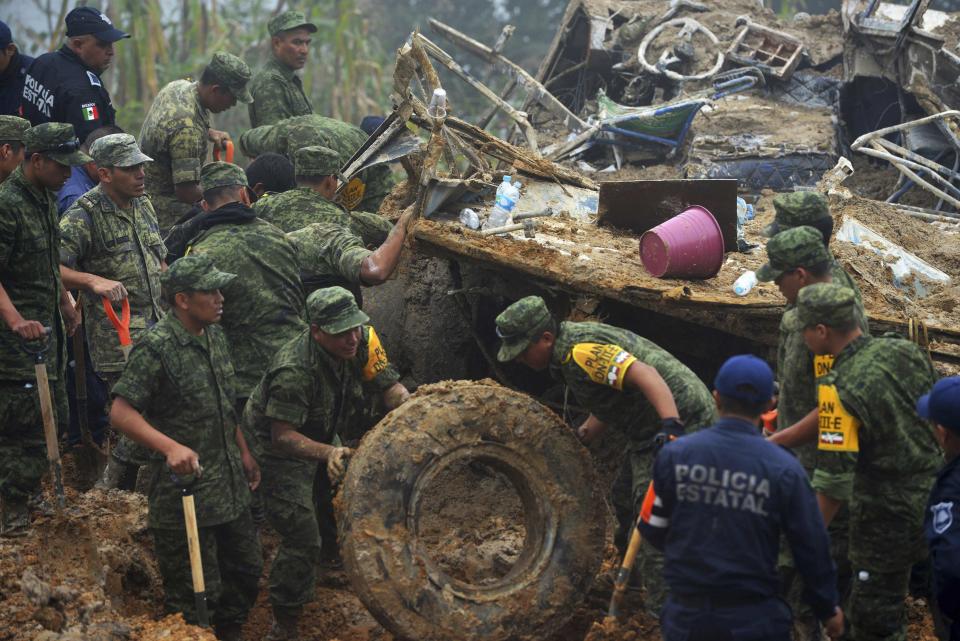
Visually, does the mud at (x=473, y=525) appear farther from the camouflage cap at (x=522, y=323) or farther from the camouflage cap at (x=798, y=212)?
the camouflage cap at (x=798, y=212)

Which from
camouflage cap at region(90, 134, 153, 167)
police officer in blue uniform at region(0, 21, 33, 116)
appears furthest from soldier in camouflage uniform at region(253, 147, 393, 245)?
police officer in blue uniform at region(0, 21, 33, 116)

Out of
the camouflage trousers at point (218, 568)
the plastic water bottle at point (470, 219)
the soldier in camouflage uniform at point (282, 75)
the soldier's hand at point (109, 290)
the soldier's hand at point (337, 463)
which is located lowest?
the camouflage trousers at point (218, 568)

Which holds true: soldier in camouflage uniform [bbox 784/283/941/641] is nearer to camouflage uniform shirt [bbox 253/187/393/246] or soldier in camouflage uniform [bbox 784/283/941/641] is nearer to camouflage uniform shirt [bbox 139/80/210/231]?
camouflage uniform shirt [bbox 253/187/393/246]

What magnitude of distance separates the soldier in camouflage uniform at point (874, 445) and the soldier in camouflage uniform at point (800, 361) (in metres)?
0.24

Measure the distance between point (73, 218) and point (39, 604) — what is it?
2385 mm

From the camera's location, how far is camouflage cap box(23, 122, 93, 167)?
5871 millimetres

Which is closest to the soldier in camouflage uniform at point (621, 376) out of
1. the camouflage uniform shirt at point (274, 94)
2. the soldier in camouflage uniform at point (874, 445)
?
the soldier in camouflage uniform at point (874, 445)

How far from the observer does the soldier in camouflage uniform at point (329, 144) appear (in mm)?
8719

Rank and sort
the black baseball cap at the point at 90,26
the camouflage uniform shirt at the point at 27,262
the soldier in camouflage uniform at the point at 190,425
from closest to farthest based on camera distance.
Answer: the soldier in camouflage uniform at the point at 190,425
the camouflage uniform shirt at the point at 27,262
the black baseball cap at the point at 90,26

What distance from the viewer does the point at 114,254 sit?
6754 millimetres

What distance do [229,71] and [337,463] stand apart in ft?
12.2

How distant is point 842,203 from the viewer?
8469mm

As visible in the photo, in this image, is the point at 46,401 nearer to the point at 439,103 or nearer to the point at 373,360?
the point at 373,360

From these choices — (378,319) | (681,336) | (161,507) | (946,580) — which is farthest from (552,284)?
(946,580)
